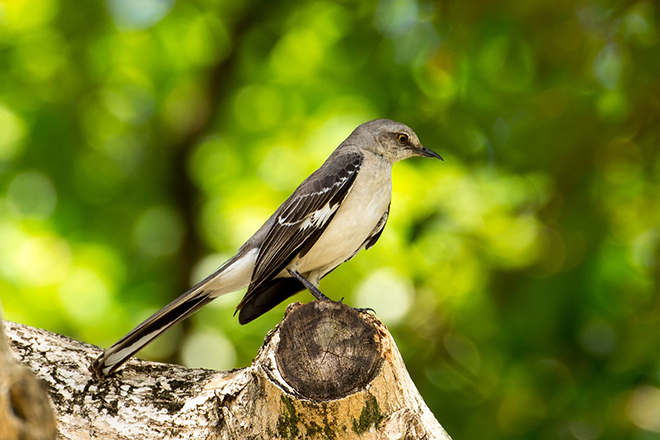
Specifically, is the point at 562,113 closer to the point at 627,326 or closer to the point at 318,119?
the point at 627,326

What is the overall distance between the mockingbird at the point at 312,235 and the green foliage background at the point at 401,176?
2.43 ft

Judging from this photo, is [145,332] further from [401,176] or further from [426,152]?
[401,176]

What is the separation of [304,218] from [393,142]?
1.10m

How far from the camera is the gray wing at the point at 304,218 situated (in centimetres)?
434

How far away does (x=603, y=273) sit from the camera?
17.8ft

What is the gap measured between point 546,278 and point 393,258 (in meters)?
1.82

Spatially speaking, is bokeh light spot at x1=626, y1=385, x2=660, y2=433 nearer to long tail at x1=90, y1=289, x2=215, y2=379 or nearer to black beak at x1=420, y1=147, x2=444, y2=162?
black beak at x1=420, y1=147, x2=444, y2=162

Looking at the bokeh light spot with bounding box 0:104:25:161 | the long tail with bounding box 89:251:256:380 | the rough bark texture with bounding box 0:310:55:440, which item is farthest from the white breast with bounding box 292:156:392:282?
the bokeh light spot with bounding box 0:104:25:161

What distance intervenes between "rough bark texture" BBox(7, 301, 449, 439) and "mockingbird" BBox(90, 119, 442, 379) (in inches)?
34.3

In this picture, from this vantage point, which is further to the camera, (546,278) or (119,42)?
(119,42)

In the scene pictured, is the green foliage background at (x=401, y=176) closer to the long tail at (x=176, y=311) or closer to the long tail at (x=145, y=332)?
the long tail at (x=176, y=311)

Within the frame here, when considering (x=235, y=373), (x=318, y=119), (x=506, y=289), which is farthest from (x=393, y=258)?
(x=235, y=373)

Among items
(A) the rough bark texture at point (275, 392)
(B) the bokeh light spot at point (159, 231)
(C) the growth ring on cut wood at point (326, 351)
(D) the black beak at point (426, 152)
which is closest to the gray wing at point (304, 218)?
(D) the black beak at point (426, 152)

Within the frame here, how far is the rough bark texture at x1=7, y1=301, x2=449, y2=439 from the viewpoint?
9.29 ft
